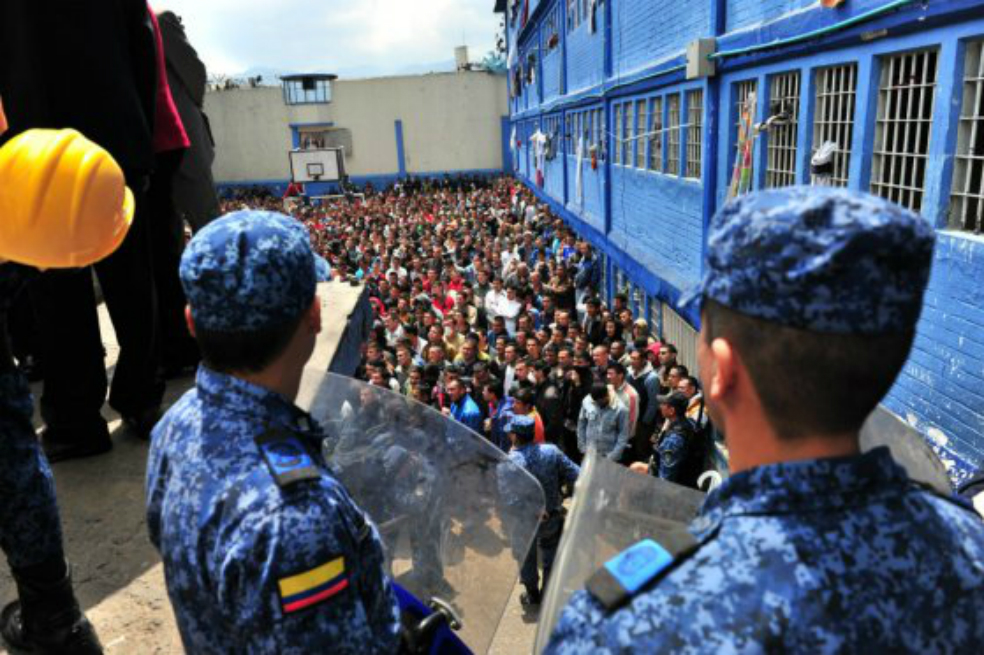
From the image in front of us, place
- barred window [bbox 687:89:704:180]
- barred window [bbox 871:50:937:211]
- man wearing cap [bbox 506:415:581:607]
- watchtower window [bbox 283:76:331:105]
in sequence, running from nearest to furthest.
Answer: barred window [bbox 871:50:937:211] < man wearing cap [bbox 506:415:581:607] < barred window [bbox 687:89:704:180] < watchtower window [bbox 283:76:331:105]

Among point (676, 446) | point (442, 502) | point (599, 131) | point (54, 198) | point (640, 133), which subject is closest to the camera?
point (442, 502)

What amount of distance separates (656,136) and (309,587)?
33.6 feet

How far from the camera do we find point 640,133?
1141 centimetres

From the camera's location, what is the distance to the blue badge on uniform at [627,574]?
0.97m

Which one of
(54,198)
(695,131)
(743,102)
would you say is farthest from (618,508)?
(695,131)

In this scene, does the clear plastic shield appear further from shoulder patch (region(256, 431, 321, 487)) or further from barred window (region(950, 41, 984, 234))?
barred window (region(950, 41, 984, 234))

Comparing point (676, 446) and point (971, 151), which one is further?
point (676, 446)

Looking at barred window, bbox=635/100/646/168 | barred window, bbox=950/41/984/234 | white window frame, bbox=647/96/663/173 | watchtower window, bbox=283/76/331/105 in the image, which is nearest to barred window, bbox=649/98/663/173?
white window frame, bbox=647/96/663/173

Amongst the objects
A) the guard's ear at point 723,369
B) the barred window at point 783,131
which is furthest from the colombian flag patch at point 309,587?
the barred window at point 783,131

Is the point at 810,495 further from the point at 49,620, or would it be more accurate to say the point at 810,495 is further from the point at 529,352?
the point at 529,352

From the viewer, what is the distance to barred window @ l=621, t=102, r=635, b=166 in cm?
1189

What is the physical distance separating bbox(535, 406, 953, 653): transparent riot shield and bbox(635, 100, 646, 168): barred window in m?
10.1

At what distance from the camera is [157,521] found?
1641 millimetres

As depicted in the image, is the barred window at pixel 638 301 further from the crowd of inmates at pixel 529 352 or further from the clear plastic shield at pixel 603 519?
the clear plastic shield at pixel 603 519
